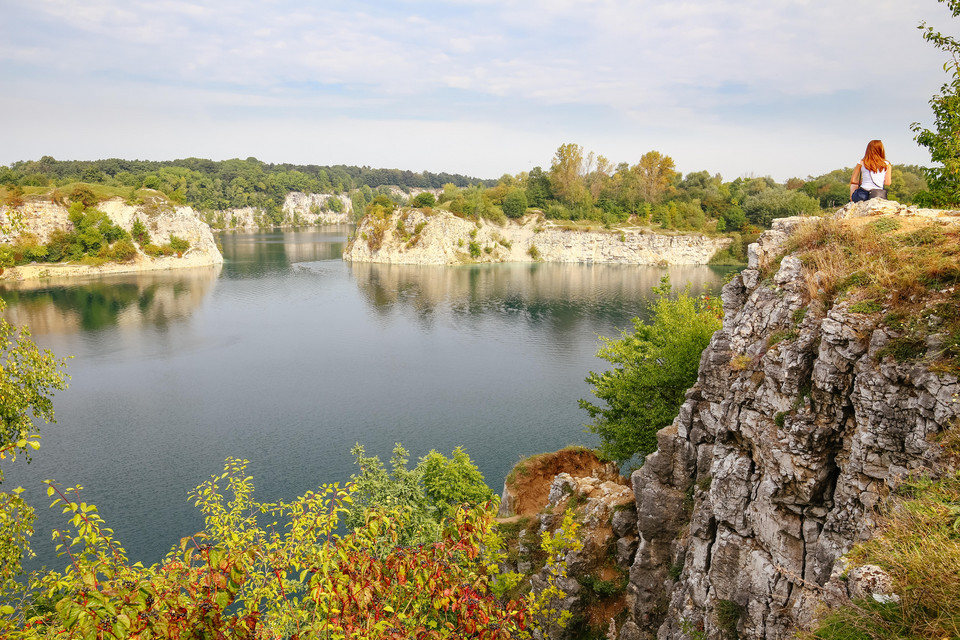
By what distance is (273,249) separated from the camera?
5034 inches

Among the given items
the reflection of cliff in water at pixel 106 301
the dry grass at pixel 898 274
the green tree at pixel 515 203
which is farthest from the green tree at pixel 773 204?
the reflection of cliff in water at pixel 106 301

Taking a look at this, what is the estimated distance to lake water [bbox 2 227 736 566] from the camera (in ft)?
86.3

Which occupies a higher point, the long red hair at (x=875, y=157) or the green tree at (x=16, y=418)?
the long red hair at (x=875, y=157)

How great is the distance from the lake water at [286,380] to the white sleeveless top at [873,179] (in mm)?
18661

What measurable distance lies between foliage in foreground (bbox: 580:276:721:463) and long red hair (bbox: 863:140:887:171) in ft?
27.0

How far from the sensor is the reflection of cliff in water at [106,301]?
Result: 57750 millimetres

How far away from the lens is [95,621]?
3742 mm

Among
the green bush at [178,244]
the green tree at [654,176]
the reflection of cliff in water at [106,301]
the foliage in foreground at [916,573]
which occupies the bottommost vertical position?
the reflection of cliff in water at [106,301]

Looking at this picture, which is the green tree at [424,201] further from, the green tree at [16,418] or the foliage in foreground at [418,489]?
the green tree at [16,418]

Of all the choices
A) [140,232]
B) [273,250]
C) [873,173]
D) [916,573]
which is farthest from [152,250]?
[916,573]

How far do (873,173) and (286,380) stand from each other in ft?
122

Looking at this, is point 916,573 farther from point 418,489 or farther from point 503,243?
point 503,243

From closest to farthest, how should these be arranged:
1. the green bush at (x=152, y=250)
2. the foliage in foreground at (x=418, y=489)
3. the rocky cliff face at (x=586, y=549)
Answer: the rocky cliff face at (x=586, y=549) → the foliage in foreground at (x=418, y=489) → the green bush at (x=152, y=250)

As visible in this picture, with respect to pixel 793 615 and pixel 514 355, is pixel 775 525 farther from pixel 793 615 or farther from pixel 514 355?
pixel 514 355
